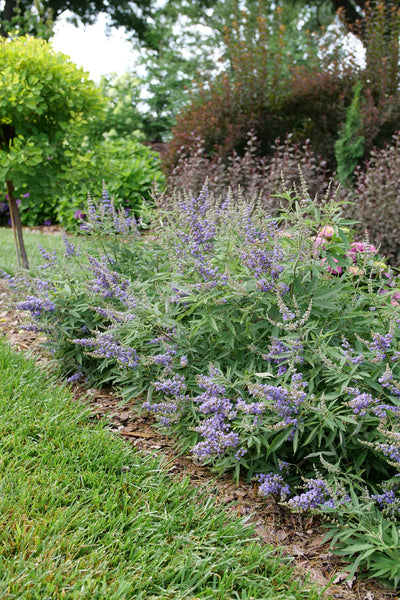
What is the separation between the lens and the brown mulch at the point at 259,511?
2125 millimetres

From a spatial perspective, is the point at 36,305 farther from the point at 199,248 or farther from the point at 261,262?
the point at 261,262

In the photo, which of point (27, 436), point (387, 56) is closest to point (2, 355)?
point (27, 436)

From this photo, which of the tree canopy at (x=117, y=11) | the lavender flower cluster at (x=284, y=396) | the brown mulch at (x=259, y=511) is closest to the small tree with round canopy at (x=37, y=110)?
the brown mulch at (x=259, y=511)

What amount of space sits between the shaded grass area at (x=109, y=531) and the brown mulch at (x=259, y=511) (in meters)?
0.11

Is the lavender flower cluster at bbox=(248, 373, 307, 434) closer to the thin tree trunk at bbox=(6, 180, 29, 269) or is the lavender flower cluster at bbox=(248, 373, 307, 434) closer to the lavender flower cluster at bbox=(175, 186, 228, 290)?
the lavender flower cluster at bbox=(175, 186, 228, 290)

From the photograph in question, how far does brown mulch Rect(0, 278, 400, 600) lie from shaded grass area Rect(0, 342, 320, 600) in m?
0.11

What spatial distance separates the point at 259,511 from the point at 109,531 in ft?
2.56

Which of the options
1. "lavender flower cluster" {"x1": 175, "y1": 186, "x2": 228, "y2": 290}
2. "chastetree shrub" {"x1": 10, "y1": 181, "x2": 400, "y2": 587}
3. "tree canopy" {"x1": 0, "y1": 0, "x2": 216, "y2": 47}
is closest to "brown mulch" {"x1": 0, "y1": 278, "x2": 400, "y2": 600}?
"chastetree shrub" {"x1": 10, "y1": 181, "x2": 400, "y2": 587}

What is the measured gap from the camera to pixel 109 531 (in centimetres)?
218

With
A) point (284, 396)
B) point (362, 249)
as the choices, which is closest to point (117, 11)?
point (362, 249)

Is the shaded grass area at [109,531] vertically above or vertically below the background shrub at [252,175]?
below

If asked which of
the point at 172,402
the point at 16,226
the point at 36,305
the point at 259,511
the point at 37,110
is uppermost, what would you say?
the point at 37,110

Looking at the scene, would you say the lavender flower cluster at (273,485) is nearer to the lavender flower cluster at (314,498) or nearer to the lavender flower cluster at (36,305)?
the lavender flower cluster at (314,498)

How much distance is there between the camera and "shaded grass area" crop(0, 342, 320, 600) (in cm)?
194
